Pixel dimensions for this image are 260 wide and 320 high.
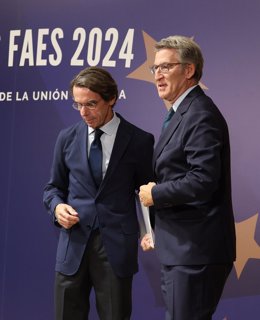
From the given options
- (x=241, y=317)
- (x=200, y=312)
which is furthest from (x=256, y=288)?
(x=200, y=312)

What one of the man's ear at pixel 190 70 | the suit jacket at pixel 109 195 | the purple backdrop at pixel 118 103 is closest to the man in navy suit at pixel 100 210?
the suit jacket at pixel 109 195

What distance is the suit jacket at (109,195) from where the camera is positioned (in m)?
2.11

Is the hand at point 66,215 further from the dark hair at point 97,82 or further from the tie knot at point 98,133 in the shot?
the dark hair at point 97,82

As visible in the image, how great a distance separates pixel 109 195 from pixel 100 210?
70 mm

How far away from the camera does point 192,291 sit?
1.74 m

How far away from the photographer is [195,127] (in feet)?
5.71

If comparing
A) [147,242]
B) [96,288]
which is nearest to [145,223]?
[147,242]

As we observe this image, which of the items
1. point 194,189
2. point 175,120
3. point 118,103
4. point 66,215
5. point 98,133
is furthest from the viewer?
point 118,103

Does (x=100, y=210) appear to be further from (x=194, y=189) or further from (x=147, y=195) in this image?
(x=194, y=189)

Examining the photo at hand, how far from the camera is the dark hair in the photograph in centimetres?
215

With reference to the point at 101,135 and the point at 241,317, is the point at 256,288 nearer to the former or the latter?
the point at 241,317

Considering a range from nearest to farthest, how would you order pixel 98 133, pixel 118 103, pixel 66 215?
pixel 66 215, pixel 98 133, pixel 118 103

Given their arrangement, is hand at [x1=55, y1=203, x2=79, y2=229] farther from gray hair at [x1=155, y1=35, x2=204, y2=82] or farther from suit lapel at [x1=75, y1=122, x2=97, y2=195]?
gray hair at [x1=155, y1=35, x2=204, y2=82]

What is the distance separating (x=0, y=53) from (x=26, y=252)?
1.19 meters
